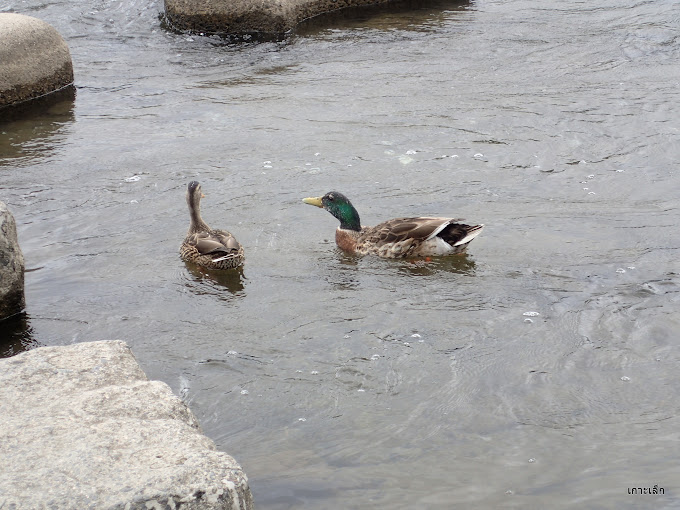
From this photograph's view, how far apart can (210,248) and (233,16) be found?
8.17 meters

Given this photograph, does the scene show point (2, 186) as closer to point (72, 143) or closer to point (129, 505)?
point (72, 143)

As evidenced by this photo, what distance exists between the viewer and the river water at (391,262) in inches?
195

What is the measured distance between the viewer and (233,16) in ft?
48.5

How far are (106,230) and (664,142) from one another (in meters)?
6.18

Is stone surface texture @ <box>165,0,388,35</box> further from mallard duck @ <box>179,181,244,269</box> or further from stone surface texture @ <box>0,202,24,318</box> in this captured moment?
stone surface texture @ <box>0,202,24,318</box>

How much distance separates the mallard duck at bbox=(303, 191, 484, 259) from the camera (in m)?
7.78

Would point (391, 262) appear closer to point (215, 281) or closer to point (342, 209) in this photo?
point (342, 209)

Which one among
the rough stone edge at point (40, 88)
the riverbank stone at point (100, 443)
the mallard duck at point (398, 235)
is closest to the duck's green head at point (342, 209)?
the mallard duck at point (398, 235)

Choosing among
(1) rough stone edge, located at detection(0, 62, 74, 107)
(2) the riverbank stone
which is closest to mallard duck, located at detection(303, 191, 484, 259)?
(2) the riverbank stone

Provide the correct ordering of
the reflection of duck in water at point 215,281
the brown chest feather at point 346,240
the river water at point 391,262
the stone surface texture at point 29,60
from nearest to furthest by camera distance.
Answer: the river water at point 391,262, the reflection of duck in water at point 215,281, the brown chest feather at point 346,240, the stone surface texture at point 29,60

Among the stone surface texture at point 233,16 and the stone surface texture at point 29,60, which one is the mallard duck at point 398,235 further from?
the stone surface texture at point 233,16

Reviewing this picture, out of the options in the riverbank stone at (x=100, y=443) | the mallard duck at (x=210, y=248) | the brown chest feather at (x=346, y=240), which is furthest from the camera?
the brown chest feather at (x=346, y=240)

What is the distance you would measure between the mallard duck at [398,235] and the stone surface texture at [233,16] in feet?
24.0

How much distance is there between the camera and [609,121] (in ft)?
34.8
